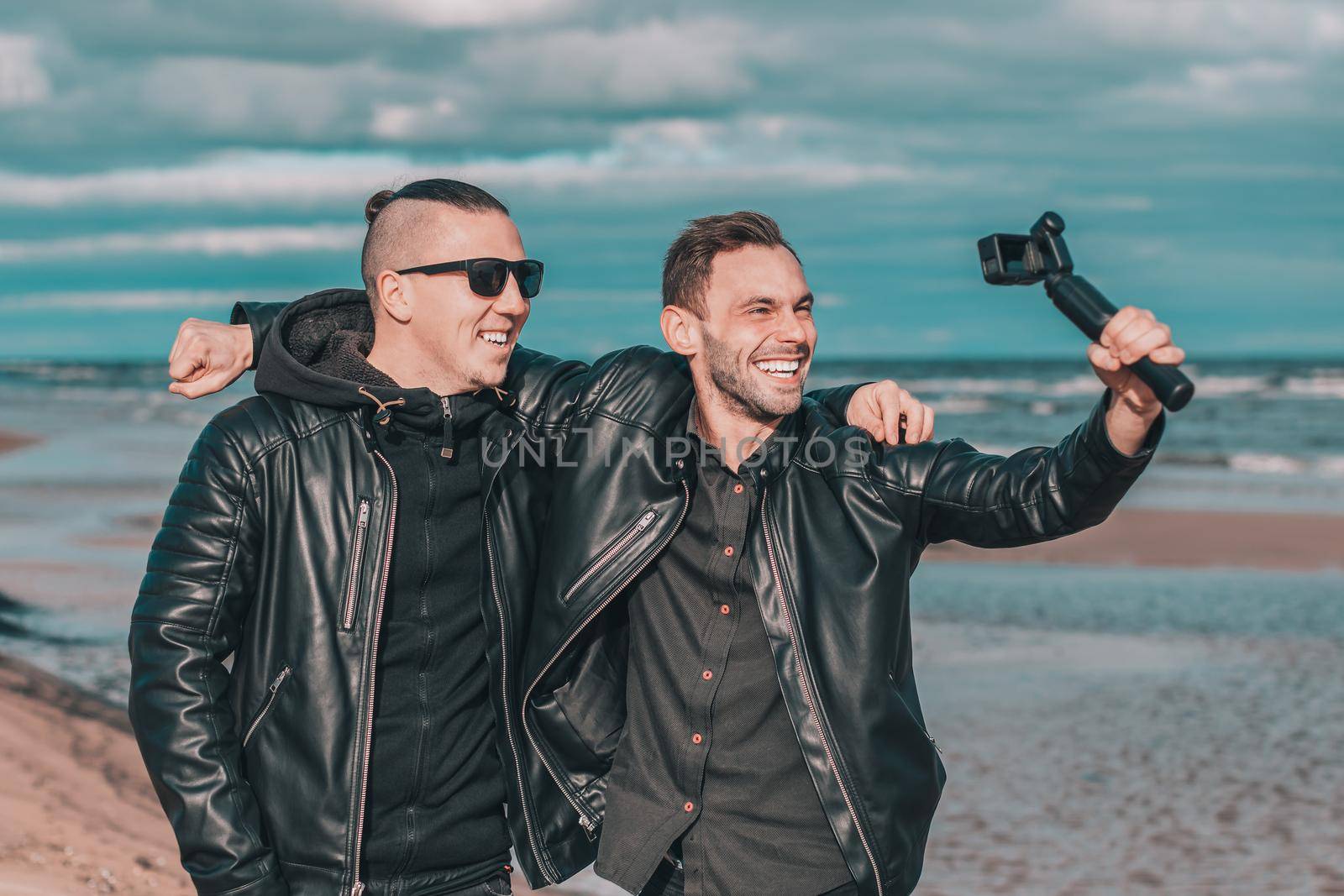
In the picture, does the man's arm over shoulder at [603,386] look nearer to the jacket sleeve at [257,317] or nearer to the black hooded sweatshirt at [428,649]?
the black hooded sweatshirt at [428,649]

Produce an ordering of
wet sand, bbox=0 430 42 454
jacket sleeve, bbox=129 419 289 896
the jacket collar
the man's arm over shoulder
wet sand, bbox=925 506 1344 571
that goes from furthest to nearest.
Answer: wet sand, bbox=0 430 42 454, wet sand, bbox=925 506 1344 571, the man's arm over shoulder, the jacket collar, jacket sleeve, bbox=129 419 289 896

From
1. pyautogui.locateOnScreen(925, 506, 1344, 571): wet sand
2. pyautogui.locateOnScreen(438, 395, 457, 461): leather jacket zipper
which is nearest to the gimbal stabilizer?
pyautogui.locateOnScreen(438, 395, 457, 461): leather jacket zipper

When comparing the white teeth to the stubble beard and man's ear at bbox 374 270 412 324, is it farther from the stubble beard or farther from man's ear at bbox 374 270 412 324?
man's ear at bbox 374 270 412 324

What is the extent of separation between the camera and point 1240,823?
6.03 meters

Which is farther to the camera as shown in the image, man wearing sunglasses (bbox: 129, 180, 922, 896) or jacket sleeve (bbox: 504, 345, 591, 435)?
Result: jacket sleeve (bbox: 504, 345, 591, 435)

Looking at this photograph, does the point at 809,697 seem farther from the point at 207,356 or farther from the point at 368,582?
the point at 207,356

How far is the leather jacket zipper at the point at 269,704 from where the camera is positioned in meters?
2.82

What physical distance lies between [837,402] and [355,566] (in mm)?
1320

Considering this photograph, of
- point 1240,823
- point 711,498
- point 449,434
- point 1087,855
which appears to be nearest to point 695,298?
point 711,498

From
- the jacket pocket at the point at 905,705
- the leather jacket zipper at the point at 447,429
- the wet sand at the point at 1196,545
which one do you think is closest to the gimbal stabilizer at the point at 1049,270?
the jacket pocket at the point at 905,705

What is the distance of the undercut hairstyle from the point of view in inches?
126

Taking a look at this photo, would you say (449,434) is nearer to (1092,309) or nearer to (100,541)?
(1092,309)

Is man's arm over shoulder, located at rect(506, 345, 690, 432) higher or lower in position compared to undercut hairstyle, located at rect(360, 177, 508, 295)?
lower

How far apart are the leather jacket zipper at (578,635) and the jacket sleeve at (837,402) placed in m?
0.47
